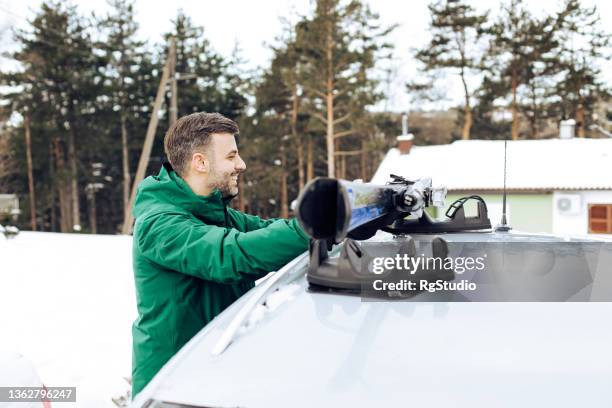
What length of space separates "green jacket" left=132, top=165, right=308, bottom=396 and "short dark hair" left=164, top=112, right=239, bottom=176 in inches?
2.3

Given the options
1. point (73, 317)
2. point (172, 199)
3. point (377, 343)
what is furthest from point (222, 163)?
point (73, 317)

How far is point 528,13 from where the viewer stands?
25734mm

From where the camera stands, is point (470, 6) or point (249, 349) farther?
point (470, 6)

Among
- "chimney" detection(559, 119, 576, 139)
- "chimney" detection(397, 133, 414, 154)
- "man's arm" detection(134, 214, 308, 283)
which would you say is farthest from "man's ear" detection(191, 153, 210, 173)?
"chimney" detection(397, 133, 414, 154)

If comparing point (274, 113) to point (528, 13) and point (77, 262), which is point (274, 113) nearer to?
point (528, 13)

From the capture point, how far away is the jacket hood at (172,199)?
6.07 ft

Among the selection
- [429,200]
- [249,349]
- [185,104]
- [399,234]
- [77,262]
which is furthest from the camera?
[185,104]

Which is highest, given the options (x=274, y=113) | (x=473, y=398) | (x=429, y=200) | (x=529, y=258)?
(x=274, y=113)

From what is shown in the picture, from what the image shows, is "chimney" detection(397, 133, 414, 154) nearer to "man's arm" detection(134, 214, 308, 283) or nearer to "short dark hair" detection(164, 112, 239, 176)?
"short dark hair" detection(164, 112, 239, 176)

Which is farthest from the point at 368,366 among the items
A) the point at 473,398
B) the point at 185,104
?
the point at 185,104

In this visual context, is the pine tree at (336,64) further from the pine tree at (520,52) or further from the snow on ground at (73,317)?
the snow on ground at (73,317)

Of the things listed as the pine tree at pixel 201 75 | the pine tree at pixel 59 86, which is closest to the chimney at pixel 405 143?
the pine tree at pixel 201 75

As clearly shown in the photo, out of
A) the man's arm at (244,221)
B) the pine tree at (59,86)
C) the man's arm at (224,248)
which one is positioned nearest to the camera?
the man's arm at (224,248)

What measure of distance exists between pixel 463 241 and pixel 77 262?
11627mm
